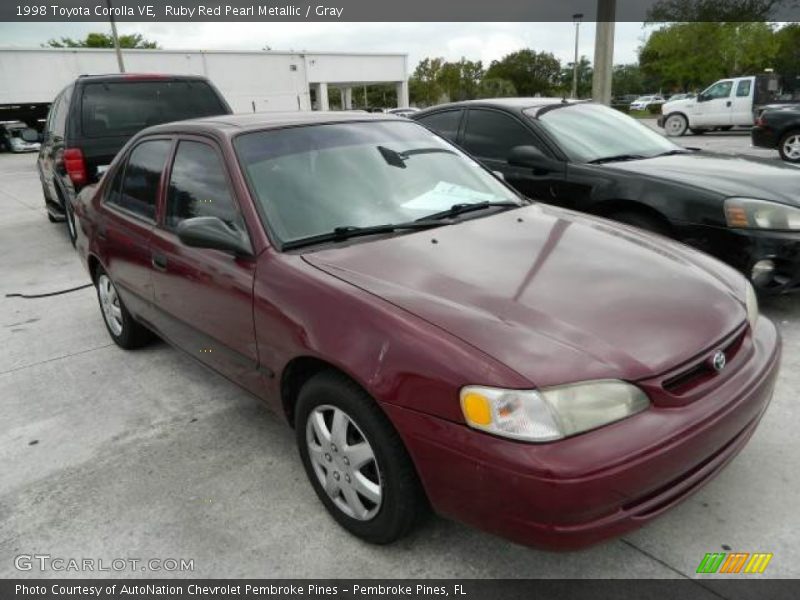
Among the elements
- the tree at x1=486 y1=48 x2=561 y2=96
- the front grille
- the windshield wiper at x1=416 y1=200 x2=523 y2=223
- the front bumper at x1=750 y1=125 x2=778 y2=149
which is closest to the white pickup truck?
the front bumper at x1=750 y1=125 x2=778 y2=149

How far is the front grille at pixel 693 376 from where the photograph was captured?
190 centimetres

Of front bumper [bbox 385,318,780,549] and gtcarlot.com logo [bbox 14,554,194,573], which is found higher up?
front bumper [bbox 385,318,780,549]

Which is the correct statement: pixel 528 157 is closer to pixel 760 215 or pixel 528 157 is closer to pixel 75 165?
pixel 760 215

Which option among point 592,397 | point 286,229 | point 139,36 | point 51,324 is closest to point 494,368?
point 592,397

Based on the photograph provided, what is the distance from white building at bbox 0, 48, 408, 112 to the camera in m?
31.8

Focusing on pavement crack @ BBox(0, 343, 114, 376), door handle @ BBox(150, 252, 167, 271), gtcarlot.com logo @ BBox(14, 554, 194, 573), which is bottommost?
pavement crack @ BBox(0, 343, 114, 376)

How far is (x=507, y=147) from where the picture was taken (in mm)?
5195

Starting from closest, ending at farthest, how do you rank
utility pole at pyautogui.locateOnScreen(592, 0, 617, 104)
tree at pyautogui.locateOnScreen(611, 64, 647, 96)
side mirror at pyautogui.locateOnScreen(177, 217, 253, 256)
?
side mirror at pyautogui.locateOnScreen(177, 217, 253, 256) → utility pole at pyautogui.locateOnScreen(592, 0, 617, 104) → tree at pyautogui.locateOnScreen(611, 64, 647, 96)

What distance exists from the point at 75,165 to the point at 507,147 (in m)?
4.36

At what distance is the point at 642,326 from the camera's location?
1.99 meters

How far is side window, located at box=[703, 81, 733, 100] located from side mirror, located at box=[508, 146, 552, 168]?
16215 mm

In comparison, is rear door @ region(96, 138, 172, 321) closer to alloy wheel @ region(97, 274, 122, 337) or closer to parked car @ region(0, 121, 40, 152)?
alloy wheel @ region(97, 274, 122, 337)

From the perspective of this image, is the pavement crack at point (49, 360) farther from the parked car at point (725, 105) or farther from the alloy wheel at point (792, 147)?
the parked car at point (725, 105)

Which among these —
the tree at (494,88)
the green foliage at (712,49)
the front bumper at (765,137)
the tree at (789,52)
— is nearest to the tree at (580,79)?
the tree at (494,88)
